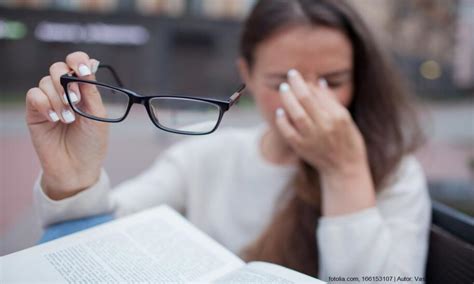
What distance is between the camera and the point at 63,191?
0.54 meters

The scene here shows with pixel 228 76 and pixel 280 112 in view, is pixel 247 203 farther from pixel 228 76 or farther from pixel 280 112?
pixel 228 76

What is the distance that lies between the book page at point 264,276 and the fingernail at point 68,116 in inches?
10.4

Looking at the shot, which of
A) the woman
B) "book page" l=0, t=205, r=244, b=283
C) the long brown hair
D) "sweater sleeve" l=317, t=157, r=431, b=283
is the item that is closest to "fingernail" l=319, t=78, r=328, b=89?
the woman

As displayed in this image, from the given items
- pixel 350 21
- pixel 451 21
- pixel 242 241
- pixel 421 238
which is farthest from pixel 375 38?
pixel 451 21

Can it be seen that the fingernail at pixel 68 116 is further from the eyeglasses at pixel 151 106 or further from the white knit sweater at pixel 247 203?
the white knit sweater at pixel 247 203

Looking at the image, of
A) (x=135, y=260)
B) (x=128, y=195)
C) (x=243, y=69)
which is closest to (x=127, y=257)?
(x=135, y=260)

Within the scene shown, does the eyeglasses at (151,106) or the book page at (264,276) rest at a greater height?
the eyeglasses at (151,106)

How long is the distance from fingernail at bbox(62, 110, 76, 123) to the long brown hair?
1.30ft

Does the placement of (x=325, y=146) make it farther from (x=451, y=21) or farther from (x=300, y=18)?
(x=451, y=21)

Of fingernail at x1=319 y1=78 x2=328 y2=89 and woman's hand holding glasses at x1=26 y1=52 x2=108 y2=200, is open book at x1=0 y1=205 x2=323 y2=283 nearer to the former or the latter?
woman's hand holding glasses at x1=26 y1=52 x2=108 y2=200

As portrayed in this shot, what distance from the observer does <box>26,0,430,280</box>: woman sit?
53 centimetres

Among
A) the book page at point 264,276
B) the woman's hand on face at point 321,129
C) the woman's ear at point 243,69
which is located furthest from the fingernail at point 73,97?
the woman's ear at point 243,69

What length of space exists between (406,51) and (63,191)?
217 cm

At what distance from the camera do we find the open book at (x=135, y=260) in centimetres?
42
